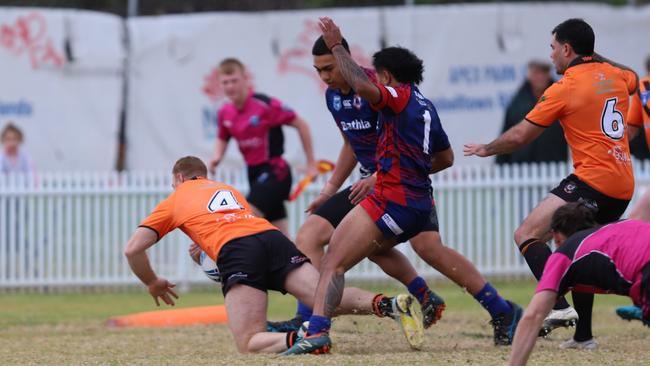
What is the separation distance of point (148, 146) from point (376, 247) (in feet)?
27.6

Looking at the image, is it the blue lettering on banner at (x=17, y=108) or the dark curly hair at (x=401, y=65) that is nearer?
the dark curly hair at (x=401, y=65)

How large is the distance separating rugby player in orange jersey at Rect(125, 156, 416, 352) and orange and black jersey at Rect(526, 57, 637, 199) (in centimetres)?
140

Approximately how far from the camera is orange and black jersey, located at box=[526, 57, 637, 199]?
25.4ft

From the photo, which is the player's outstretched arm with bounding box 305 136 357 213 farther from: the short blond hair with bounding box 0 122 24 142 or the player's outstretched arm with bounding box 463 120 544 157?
the short blond hair with bounding box 0 122 24 142

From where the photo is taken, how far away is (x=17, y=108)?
50.8 feet

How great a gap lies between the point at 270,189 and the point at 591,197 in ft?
14.1

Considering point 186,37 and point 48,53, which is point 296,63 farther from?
point 48,53

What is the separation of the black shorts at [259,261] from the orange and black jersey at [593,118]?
172cm

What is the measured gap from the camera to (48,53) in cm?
1546

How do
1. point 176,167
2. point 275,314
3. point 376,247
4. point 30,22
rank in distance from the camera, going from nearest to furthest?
point 376,247, point 176,167, point 275,314, point 30,22

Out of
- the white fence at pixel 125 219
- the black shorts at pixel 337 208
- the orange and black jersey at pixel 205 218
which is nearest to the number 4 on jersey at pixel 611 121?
the black shorts at pixel 337 208

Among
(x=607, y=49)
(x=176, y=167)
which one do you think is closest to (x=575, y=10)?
(x=607, y=49)

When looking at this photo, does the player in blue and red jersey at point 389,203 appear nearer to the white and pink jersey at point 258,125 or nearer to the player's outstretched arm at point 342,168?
the player's outstretched arm at point 342,168

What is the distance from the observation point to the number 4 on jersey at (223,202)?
7.91m
